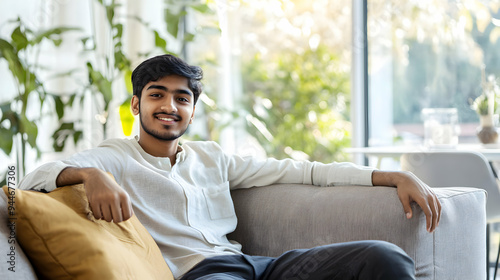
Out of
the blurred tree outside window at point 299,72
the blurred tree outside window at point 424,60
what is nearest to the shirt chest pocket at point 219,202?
the blurred tree outside window at point 424,60

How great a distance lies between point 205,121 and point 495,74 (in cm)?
206

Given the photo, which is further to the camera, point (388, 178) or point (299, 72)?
point (299, 72)

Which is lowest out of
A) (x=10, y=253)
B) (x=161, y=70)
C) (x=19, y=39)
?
(x=10, y=253)

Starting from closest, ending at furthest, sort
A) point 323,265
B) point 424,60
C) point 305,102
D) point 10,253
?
point 10,253
point 323,265
point 424,60
point 305,102

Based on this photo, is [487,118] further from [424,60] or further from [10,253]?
[10,253]

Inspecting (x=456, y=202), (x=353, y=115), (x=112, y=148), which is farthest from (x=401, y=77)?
(x=112, y=148)

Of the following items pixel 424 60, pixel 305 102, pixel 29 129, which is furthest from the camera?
pixel 305 102

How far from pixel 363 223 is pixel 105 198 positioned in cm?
75

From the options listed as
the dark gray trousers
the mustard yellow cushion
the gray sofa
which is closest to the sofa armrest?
the gray sofa

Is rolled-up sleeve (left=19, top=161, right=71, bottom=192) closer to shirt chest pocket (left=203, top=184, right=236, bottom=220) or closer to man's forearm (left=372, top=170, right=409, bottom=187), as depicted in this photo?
shirt chest pocket (left=203, top=184, right=236, bottom=220)

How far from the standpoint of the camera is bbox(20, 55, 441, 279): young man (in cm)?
142

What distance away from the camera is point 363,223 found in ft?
5.60

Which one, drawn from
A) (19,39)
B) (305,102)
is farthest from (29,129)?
(305,102)

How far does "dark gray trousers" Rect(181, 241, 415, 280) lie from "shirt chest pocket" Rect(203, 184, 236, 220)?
0.21m
